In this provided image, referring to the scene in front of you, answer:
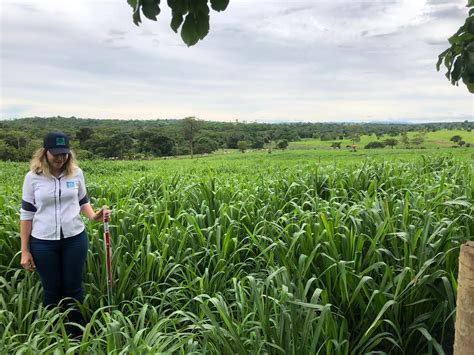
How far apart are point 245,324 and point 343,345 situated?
490 millimetres

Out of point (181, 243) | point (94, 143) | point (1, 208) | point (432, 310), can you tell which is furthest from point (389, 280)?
point (94, 143)

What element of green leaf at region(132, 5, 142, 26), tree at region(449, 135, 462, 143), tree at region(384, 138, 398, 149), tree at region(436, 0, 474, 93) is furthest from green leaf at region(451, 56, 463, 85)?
tree at region(384, 138, 398, 149)

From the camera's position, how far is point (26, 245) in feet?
8.39

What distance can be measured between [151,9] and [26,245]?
2.12 m

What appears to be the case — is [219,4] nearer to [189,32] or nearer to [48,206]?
[189,32]

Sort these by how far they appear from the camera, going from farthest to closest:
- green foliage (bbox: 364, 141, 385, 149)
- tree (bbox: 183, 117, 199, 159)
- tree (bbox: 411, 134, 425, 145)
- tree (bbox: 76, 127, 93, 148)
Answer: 1. tree (bbox: 183, 117, 199, 159)
2. green foliage (bbox: 364, 141, 385, 149)
3. tree (bbox: 411, 134, 425, 145)
4. tree (bbox: 76, 127, 93, 148)

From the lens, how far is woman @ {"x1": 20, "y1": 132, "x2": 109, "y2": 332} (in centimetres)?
251

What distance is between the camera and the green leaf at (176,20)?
1088mm

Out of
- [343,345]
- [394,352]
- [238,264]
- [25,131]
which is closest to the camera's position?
[343,345]

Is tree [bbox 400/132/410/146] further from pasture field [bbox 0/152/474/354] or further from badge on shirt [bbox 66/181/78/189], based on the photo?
badge on shirt [bbox 66/181/78/189]

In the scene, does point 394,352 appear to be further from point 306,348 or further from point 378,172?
point 378,172

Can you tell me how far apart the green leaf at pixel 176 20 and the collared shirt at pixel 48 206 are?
182 cm

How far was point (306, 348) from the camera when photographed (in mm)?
1759

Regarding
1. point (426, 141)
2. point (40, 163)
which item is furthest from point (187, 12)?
point (426, 141)
